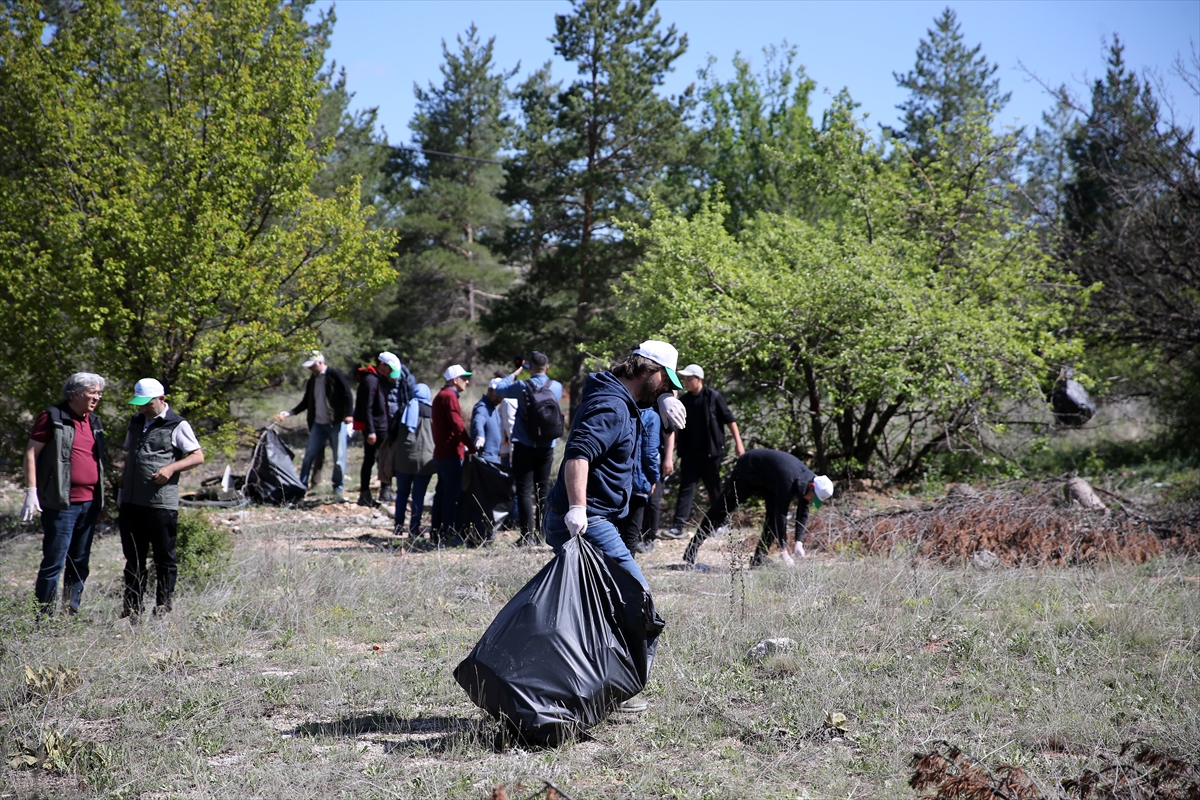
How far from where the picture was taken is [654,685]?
4621 millimetres

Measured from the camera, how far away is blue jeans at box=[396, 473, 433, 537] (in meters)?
9.19

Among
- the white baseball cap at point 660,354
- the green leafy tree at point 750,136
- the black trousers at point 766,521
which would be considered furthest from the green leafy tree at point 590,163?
the white baseball cap at point 660,354

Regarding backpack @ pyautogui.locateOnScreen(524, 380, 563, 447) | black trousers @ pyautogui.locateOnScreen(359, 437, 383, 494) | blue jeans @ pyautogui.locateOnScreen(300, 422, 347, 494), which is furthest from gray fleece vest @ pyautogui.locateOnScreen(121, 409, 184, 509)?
blue jeans @ pyautogui.locateOnScreen(300, 422, 347, 494)

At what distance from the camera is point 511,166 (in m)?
20.4

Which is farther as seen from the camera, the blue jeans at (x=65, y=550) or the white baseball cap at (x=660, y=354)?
the blue jeans at (x=65, y=550)

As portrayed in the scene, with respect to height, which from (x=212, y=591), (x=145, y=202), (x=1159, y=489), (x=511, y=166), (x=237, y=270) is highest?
(x=511, y=166)

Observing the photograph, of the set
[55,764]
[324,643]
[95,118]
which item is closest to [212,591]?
[324,643]

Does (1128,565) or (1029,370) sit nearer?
(1128,565)

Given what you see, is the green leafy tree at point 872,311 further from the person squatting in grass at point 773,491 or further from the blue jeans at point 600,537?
the blue jeans at point 600,537

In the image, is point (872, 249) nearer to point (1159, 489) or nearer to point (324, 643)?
point (1159, 489)

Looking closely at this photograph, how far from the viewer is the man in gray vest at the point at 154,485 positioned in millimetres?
5707

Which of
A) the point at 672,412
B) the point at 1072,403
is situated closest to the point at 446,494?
A: the point at 672,412

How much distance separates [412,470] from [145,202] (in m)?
4.30

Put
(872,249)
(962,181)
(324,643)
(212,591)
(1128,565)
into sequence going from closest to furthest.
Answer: (324,643) < (212,591) < (1128,565) < (872,249) < (962,181)
